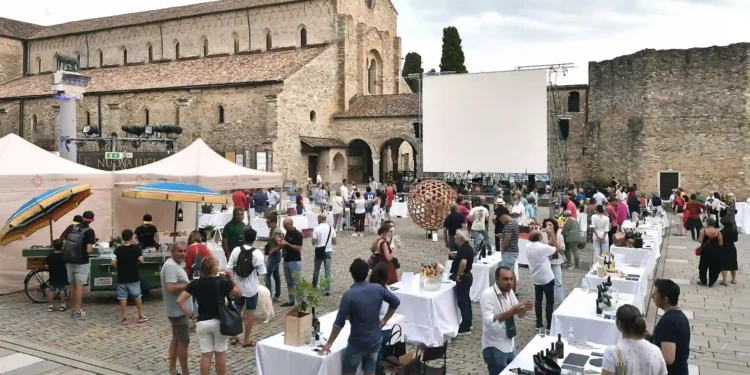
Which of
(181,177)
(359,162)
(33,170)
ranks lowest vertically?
(181,177)

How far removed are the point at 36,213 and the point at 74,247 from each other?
1.89 m

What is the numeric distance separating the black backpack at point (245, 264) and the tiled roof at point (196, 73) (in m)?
23.0

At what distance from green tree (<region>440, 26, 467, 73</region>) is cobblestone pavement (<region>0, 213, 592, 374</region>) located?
36.2 meters

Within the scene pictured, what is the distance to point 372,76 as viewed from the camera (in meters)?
37.2

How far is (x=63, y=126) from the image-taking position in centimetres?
2014

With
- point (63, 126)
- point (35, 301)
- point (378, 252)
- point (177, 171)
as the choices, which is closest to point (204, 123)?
point (63, 126)

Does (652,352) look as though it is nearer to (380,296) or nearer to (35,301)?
(380,296)

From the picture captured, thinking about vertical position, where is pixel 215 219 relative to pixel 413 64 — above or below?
below

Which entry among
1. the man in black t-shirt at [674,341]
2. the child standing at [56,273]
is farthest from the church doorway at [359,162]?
the man in black t-shirt at [674,341]

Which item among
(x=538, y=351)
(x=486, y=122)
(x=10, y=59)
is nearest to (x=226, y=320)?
(x=538, y=351)

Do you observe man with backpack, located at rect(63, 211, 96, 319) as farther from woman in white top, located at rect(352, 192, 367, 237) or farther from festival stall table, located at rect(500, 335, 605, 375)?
woman in white top, located at rect(352, 192, 367, 237)

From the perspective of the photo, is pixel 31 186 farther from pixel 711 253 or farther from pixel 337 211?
pixel 711 253

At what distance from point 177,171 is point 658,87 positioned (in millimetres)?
23127

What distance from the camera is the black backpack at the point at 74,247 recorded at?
830 cm
